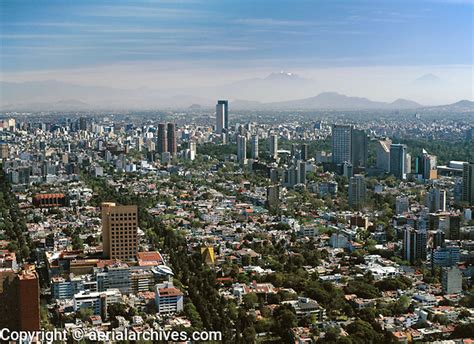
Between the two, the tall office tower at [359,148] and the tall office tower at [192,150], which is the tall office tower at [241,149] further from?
the tall office tower at [359,148]

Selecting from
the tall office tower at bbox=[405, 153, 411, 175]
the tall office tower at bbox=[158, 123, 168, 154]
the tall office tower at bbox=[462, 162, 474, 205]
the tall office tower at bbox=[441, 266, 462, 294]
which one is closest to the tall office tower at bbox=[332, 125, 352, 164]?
the tall office tower at bbox=[405, 153, 411, 175]

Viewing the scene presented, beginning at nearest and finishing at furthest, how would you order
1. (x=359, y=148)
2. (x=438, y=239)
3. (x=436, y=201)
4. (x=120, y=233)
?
(x=120, y=233) → (x=438, y=239) → (x=436, y=201) → (x=359, y=148)

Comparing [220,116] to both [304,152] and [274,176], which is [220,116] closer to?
[304,152]

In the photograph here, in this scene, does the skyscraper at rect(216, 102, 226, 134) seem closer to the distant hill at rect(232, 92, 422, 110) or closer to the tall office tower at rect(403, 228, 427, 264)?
the distant hill at rect(232, 92, 422, 110)

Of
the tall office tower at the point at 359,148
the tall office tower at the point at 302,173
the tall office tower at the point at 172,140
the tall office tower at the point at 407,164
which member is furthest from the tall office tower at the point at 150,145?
the tall office tower at the point at 407,164

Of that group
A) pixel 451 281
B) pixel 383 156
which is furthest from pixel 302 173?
pixel 451 281

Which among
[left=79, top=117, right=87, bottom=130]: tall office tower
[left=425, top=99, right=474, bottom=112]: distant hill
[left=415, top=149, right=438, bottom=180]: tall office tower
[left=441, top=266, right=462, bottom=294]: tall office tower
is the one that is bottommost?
[left=441, top=266, right=462, bottom=294]: tall office tower
